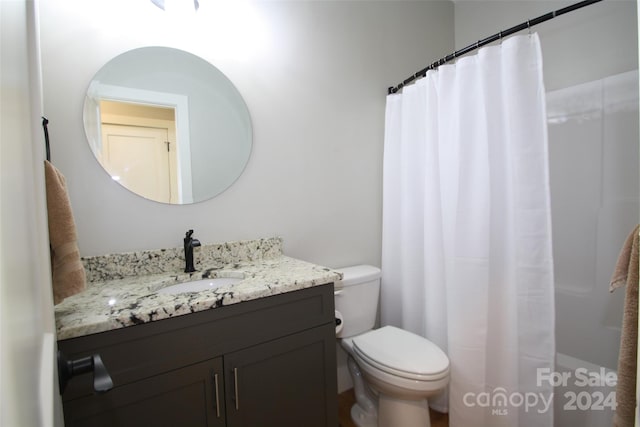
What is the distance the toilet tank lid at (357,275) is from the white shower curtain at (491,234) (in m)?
0.29

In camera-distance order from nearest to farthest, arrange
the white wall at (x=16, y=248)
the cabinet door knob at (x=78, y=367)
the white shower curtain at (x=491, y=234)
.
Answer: the white wall at (x=16, y=248)
the cabinet door knob at (x=78, y=367)
the white shower curtain at (x=491, y=234)

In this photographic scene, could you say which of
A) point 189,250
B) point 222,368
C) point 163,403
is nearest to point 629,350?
point 222,368

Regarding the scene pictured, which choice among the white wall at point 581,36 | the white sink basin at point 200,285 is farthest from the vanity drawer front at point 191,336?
the white wall at point 581,36

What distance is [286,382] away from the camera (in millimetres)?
1103

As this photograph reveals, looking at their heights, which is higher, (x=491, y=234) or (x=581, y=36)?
Result: (x=581, y=36)

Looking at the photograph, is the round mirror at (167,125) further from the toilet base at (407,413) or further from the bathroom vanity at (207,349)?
the toilet base at (407,413)

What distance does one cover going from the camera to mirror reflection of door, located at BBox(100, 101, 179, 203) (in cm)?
121

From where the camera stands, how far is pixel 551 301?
1.24 meters

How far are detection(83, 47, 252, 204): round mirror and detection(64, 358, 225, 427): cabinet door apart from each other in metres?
0.74

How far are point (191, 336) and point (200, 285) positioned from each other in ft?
1.19

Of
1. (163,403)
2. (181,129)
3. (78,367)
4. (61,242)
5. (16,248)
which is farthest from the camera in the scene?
(181,129)

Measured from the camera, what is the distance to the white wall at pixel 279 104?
45.4 inches

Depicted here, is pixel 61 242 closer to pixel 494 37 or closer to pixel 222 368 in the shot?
pixel 222 368

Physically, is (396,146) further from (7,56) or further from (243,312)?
(7,56)
